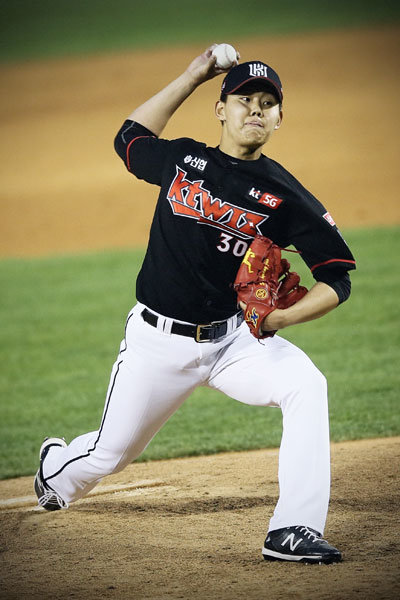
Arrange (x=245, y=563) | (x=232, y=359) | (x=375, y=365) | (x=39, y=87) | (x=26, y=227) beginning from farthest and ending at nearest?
(x=39, y=87), (x=26, y=227), (x=375, y=365), (x=232, y=359), (x=245, y=563)

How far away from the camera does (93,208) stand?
15.2m

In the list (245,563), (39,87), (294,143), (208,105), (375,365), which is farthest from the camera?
(39,87)

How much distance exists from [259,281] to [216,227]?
0.33m

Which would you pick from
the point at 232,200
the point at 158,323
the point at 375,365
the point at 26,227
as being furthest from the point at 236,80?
the point at 26,227

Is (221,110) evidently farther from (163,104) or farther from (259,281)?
(259,281)

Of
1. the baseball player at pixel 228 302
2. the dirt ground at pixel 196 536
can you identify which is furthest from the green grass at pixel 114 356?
the baseball player at pixel 228 302

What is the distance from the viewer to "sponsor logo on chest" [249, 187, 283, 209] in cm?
383

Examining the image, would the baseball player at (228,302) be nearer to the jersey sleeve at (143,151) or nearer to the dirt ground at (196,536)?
the jersey sleeve at (143,151)

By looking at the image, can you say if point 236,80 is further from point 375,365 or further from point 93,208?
point 93,208

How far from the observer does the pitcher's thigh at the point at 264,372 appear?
12.4ft

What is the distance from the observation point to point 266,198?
3.84 m

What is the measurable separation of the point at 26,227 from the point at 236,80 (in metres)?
11.2

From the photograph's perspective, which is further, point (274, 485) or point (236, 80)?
point (274, 485)

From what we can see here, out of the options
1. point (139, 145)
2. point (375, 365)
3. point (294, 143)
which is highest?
point (294, 143)
